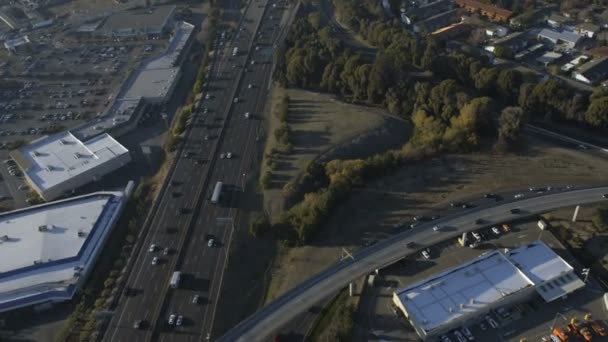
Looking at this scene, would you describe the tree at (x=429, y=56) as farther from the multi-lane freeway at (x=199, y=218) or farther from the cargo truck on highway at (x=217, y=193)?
the cargo truck on highway at (x=217, y=193)

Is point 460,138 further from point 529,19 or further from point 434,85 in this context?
point 529,19

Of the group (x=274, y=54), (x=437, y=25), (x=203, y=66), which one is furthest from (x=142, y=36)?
(x=437, y=25)

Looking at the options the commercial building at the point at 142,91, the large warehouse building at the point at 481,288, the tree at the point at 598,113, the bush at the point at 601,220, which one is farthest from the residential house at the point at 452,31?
the large warehouse building at the point at 481,288

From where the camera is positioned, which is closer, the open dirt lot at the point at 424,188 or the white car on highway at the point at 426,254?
the white car on highway at the point at 426,254

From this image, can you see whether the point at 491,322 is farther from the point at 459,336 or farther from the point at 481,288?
the point at 459,336

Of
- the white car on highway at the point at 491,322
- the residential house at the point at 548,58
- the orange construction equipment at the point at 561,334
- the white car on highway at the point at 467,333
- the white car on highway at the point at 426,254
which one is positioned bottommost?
the white car on highway at the point at 467,333

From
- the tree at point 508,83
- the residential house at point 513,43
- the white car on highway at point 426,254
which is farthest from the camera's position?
the residential house at point 513,43
